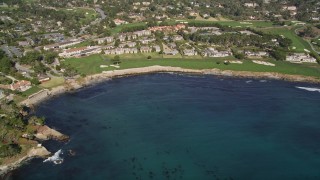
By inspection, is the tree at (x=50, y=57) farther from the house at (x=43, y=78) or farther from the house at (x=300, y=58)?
the house at (x=300, y=58)

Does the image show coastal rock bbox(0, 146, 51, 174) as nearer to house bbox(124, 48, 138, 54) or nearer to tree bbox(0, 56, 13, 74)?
tree bbox(0, 56, 13, 74)

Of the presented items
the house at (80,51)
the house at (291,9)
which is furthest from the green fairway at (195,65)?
the house at (291,9)

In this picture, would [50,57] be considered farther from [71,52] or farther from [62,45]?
[62,45]

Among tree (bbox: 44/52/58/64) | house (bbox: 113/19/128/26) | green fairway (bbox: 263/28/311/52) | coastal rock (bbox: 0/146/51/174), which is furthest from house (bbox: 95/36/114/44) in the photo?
coastal rock (bbox: 0/146/51/174)

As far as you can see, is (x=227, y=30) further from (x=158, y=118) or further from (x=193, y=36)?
(x=158, y=118)

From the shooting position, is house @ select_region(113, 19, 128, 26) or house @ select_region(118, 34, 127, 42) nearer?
house @ select_region(118, 34, 127, 42)

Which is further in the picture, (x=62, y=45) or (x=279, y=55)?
(x=62, y=45)

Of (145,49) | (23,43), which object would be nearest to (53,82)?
(145,49)

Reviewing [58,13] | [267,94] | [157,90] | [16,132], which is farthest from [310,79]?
[58,13]
